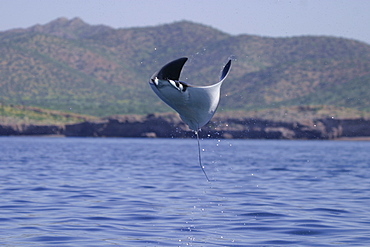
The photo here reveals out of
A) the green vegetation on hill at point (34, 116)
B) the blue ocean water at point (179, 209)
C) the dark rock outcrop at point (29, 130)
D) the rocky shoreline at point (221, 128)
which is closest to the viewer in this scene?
the blue ocean water at point (179, 209)

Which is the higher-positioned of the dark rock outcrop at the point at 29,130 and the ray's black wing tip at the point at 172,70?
the ray's black wing tip at the point at 172,70

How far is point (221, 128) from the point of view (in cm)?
10219

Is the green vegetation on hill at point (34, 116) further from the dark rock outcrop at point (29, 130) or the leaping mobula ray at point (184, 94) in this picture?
the leaping mobula ray at point (184, 94)

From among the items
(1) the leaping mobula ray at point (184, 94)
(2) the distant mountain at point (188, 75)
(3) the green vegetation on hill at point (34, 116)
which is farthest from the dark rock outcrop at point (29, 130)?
(1) the leaping mobula ray at point (184, 94)

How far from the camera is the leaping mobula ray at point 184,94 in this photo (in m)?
10.2

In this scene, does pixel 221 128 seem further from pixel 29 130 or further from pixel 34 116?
pixel 34 116

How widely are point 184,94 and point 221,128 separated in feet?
301

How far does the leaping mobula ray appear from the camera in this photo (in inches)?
401

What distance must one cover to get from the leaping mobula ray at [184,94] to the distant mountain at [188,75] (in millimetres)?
92257

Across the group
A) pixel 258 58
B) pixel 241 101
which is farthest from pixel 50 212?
pixel 258 58

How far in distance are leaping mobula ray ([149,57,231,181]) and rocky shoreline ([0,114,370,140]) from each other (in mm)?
81790

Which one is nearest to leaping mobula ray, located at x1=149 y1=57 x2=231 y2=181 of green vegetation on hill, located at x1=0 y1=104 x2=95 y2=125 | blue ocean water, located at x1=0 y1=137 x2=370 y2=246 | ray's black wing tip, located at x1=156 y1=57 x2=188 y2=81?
ray's black wing tip, located at x1=156 y1=57 x2=188 y2=81

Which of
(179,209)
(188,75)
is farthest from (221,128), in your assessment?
(179,209)

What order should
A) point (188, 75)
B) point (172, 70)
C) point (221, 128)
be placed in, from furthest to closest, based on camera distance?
1. point (188, 75)
2. point (221, 128)
3. point (172, 70)
